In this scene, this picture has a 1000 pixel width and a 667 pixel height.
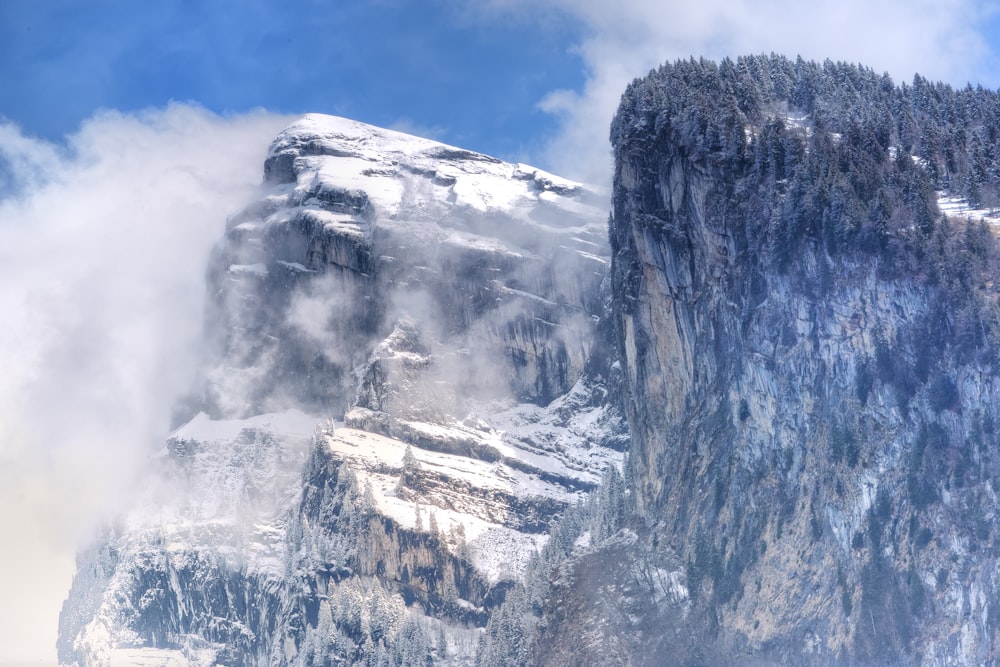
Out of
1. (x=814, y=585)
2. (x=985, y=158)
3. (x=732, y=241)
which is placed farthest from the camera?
(x=985, y=158)

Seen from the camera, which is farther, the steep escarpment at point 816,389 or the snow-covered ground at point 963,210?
the snow-covered ground at point 963,210

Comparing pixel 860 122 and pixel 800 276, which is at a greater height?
pixel 860 122

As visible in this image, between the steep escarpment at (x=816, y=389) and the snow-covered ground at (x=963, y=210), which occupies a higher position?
the snow-covered ground at (x=963, y=210)

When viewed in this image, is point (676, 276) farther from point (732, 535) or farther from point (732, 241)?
point (732, 535)

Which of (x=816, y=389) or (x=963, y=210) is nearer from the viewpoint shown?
(x=816, y=389)

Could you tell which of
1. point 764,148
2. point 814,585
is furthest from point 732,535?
point 764,148

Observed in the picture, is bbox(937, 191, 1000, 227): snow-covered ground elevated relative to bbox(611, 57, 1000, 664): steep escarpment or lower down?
elevated

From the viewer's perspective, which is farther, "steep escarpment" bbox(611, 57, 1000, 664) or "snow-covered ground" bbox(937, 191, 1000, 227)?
"snow-covered ground" bbox(937, 191, 1000, 227)

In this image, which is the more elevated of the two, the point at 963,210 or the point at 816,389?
the point at 963,210
